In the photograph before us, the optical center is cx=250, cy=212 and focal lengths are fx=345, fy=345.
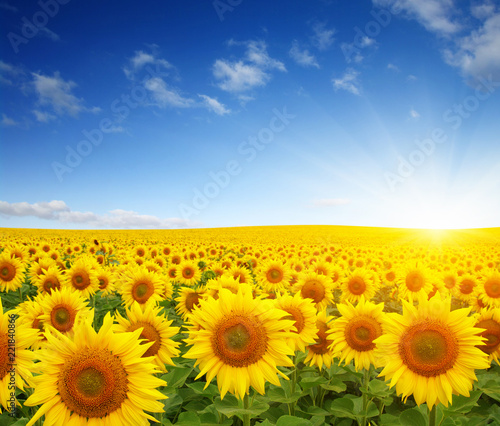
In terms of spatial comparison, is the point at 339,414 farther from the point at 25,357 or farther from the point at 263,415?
the point at 25,357

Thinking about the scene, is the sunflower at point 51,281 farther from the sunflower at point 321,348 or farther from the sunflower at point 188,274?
the sunflower at point 321,348

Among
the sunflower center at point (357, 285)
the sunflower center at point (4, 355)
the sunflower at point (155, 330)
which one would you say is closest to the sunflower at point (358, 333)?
the sunflower at point (155, 330)

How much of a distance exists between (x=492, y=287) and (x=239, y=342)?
866 centimetres

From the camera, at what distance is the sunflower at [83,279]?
853 centimetres

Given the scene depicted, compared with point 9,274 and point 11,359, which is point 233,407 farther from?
point 9,274

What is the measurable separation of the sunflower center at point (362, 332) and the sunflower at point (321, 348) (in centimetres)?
55

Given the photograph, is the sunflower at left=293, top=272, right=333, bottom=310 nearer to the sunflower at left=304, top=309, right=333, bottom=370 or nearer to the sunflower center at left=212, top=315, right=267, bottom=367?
the sunflower at left=304, top=309, right=333, bottom=370

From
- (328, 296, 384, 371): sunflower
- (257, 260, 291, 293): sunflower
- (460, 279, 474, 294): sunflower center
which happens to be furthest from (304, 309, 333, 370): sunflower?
(460, 279, 474, 294): sunflower center

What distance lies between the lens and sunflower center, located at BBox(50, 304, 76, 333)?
192 inches

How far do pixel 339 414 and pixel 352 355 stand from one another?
81 cm

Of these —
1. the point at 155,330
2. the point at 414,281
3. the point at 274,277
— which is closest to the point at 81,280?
the point at 274,277

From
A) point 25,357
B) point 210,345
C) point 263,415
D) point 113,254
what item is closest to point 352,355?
point 263,415

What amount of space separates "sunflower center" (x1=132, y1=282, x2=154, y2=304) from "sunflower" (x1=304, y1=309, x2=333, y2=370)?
361cm

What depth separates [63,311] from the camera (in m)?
5.00
